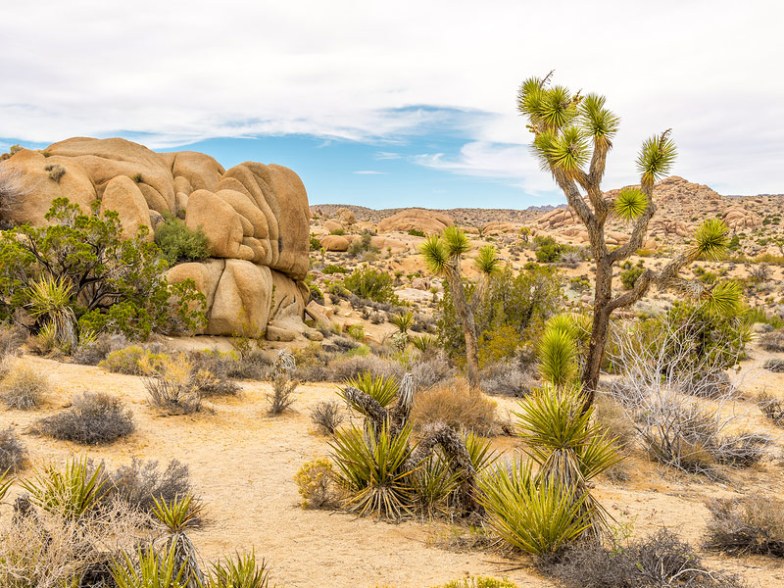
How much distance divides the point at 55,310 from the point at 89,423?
22.9 feet

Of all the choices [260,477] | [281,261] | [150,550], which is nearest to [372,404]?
[260,477]

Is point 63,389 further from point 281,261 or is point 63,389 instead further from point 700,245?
point 281,261

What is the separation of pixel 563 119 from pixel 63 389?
33.0 feet

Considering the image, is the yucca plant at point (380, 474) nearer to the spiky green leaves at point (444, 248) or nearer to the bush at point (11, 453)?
the bush at point (11, 453)

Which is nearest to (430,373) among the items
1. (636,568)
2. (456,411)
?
(456,411)

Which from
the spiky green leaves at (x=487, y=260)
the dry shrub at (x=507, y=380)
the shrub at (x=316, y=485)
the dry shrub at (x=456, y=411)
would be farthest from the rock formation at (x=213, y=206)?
the shrub at (x=316, y=485)

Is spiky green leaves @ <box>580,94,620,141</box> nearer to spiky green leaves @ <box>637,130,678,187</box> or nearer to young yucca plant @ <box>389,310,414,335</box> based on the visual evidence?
spiky green leaves @ <box>637,130,678,187</box>

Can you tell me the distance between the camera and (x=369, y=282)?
3244 centimetres

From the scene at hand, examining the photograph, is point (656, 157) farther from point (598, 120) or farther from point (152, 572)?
point (152, 572)

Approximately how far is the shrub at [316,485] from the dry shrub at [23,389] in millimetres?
5202

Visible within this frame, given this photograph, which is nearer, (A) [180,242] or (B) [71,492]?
(B) [71,492]

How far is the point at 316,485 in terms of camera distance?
6.78m

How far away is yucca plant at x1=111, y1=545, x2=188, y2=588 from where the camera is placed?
3377 millimetres

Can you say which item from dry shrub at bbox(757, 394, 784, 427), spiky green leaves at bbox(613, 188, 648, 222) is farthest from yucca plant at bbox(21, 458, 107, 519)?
dry shrub at bbox(757, 394, 784, 427)
